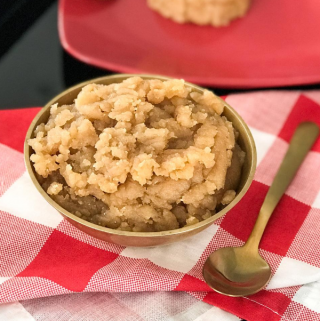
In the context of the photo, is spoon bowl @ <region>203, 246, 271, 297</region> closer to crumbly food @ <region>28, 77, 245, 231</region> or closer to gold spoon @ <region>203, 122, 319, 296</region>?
gold spoon @ <region>203, 122, 319, 296</region>

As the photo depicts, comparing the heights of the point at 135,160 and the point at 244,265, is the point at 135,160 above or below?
above

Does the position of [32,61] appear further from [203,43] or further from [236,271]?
[236,271]

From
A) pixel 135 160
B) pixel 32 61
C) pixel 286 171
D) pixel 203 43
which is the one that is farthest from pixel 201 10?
pixel 135 160

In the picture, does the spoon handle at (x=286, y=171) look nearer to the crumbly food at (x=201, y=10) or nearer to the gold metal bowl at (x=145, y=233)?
the gold metal bowl at (x=145, y=233)

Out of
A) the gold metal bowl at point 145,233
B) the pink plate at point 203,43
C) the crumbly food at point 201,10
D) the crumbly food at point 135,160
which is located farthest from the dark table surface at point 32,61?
the crumbly food at point 135,160

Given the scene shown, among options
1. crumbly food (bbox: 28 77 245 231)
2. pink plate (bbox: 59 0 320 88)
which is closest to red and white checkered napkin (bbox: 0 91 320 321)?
crumbly food (bbox: 28 77 245 231)

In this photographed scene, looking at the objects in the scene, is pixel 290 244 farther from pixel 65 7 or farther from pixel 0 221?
pixel 65 7

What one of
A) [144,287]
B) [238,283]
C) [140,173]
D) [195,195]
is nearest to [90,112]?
[140,173]
